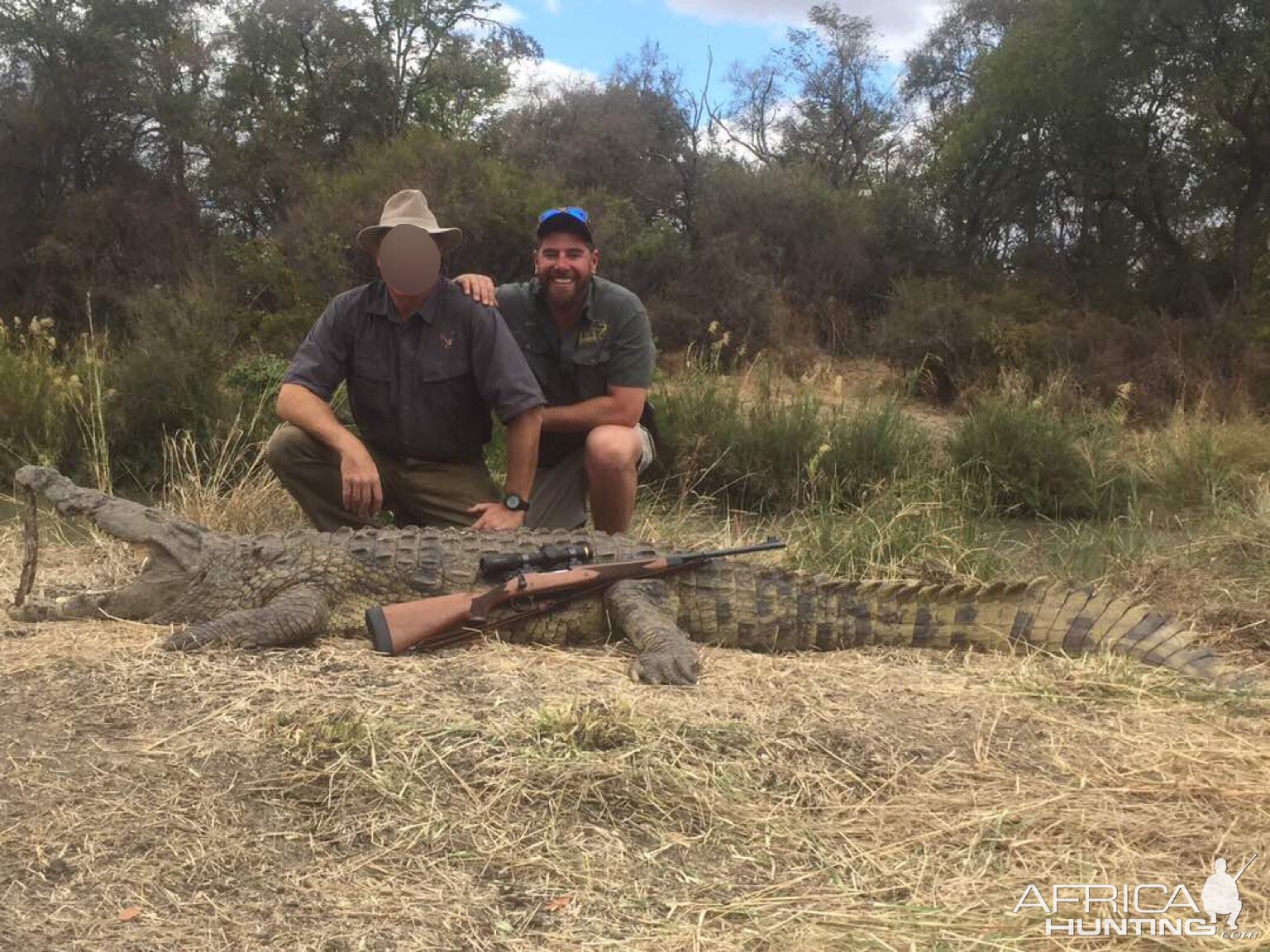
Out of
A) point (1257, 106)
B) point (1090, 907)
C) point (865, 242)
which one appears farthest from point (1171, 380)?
point (1090, 907)

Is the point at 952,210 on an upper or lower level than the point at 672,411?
upper

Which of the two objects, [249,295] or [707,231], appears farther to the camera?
[707,231]

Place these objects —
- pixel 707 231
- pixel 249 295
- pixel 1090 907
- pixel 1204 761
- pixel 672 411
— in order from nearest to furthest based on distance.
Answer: pixel 1090 907
pixel 1204 761
pixel 672 411
pixel 249 295
pixel 707 231

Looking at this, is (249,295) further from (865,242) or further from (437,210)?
(865,242)

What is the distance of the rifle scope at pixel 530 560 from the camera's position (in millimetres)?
3762

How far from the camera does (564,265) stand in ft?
15.8

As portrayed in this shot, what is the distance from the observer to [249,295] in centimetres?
1235

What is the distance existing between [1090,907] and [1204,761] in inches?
34.1

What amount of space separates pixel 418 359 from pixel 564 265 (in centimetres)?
81

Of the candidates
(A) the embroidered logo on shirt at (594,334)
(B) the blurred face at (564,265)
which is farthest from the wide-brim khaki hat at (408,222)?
(A) the embroidered logo on shirt at (594,334)

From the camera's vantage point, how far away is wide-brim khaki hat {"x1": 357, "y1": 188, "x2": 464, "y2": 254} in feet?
15.3

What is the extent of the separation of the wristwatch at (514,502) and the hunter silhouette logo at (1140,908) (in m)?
2.65

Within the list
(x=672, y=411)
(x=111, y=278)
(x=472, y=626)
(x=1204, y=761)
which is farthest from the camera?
(x=111, y=278)

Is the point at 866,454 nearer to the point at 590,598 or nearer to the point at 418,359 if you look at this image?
the point at 418,359
